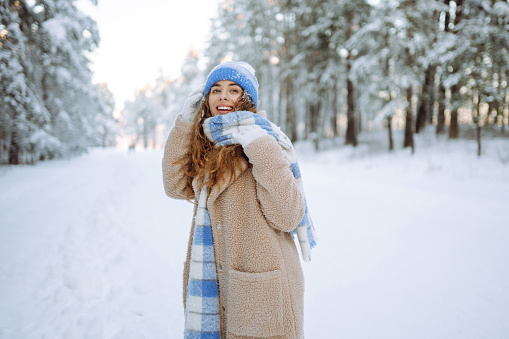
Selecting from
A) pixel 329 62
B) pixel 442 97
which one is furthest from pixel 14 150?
pixel 442 97

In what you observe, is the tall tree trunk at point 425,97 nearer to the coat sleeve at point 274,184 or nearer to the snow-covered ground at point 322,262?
the snow-covered ground at point 322,262

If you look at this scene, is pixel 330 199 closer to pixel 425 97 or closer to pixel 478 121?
pixel 478 121

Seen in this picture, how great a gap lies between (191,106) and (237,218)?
2.61ft

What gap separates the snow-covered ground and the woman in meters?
1.77

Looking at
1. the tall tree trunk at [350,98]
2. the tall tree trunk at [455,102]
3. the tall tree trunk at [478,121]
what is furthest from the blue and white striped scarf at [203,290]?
the tall tree trunk at [350,98]

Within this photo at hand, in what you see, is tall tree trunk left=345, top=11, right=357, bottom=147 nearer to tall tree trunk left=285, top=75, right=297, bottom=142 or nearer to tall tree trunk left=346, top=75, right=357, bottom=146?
tall tree trunk left=346, top=75, right=357, bottom=146

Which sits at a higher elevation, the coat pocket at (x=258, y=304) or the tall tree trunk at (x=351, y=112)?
the tall tree trunk at (x=351, y=112)

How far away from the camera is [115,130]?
41562 mm

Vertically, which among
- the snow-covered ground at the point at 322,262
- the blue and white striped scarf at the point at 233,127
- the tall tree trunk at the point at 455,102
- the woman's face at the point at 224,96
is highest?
the tall tree trunk at the point at 455,102

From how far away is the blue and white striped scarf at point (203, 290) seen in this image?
1.45 metres

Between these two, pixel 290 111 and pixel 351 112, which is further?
pixel 290 111

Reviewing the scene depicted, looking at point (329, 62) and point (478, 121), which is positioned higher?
point (329, 62)

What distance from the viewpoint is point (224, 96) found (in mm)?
1642

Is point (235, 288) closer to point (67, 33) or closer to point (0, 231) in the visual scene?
point (0, 231)
